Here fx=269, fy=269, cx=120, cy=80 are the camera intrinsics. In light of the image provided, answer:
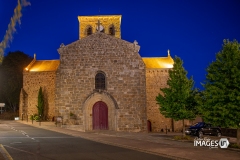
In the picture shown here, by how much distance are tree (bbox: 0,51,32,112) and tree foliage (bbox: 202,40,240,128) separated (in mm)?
Answer: 40760

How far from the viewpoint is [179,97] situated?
20656mm

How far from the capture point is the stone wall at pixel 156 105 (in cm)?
3117

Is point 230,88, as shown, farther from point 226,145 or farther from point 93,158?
point 93,158

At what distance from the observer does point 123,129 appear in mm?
25859

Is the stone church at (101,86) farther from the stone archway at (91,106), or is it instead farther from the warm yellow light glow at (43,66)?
the warm yellow light glow at (43,66)

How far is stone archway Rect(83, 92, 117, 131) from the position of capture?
26031 mm

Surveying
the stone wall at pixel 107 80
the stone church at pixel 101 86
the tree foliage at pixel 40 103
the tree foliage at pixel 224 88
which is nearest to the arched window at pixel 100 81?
the stone church at pixel 101 86

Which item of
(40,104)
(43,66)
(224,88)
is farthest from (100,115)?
(43,66)

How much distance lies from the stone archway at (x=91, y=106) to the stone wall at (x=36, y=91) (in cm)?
914

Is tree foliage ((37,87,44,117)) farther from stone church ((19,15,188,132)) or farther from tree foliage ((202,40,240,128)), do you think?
tree foliage ((202,40,240,128))

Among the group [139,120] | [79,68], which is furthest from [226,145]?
[79,68]

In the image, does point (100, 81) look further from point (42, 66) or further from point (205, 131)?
point (42, 66)

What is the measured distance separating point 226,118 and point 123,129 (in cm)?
1204

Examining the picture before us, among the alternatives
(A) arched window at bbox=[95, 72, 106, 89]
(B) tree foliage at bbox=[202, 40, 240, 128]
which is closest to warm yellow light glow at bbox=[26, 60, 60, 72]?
(A) arched window at bbox=[95, 72, 106, 89]
